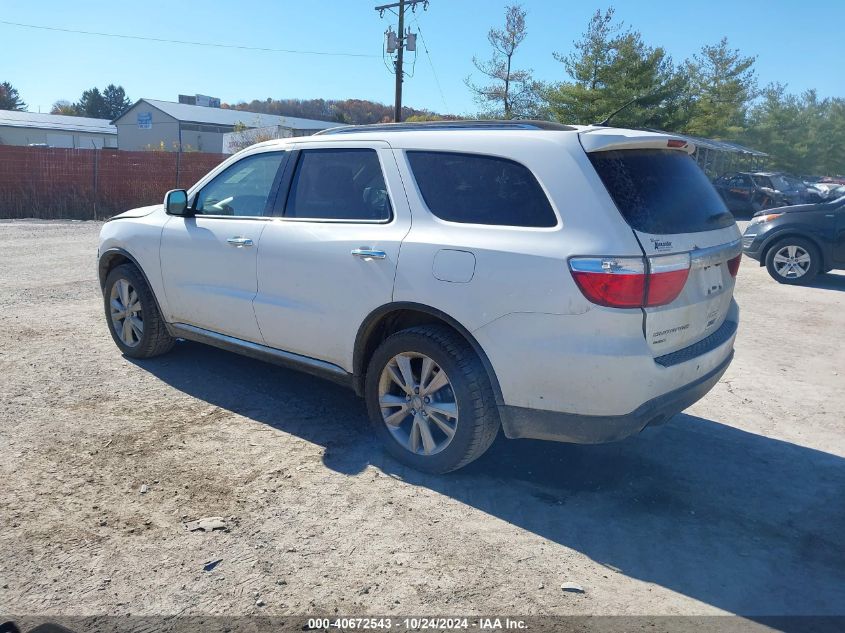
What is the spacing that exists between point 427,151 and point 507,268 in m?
1.00

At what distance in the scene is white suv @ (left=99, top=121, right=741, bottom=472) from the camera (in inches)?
129

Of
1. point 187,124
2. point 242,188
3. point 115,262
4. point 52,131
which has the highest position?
point 187,124

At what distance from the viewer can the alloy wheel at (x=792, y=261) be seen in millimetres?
10805

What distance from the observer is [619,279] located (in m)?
3.18

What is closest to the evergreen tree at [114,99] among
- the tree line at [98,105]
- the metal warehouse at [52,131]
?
the tree line at [98,105]

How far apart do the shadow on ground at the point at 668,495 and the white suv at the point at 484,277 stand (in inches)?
16.0

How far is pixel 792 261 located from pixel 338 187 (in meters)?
9.16

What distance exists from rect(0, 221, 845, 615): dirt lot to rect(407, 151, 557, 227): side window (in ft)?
4.90

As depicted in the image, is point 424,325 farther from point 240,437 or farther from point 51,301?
point 51,301

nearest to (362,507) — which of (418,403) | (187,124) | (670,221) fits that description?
(418,403)

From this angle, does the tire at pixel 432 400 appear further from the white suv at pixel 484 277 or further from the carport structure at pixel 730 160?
the carport structure at pixel 730 160

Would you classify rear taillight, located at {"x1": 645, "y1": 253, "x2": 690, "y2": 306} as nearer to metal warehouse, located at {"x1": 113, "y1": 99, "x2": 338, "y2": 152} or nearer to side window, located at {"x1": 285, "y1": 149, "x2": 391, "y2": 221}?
side window, located at {"x1": 285, "y1": 149, "x2": 391, "y2": 221}

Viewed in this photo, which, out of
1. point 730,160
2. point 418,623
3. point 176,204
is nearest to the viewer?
point 418,623

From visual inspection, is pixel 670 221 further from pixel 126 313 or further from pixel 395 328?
pixel 126 313
